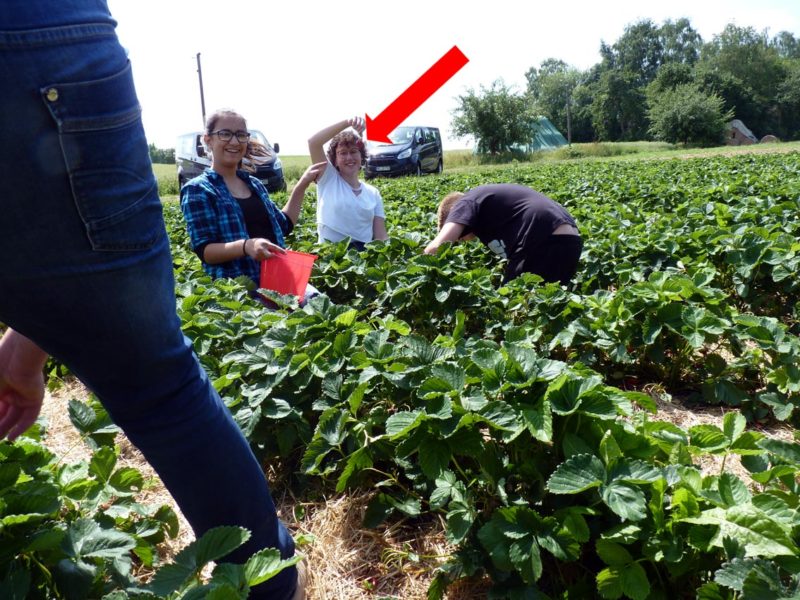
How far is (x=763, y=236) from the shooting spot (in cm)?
367

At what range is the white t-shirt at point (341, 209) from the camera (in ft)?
15.3

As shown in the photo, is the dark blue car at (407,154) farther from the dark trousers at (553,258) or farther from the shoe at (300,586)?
the shoe at (300,586)

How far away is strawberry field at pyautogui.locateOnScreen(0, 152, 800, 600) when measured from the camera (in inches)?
47.5

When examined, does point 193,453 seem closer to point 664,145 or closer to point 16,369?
point 16,369

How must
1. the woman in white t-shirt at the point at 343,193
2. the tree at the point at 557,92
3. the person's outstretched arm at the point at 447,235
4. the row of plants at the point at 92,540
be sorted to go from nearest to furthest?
the row of plants at the point at 92,540
the person's outstretched arm at the point at 447,235
the woman in white t-shirt at the point at 343,193
the tree at the point at 557,92

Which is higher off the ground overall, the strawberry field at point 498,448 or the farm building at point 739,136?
the strawberry field at point 498,448

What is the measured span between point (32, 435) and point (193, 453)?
0.85 meters

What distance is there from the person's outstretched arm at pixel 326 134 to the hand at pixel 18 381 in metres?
3.26

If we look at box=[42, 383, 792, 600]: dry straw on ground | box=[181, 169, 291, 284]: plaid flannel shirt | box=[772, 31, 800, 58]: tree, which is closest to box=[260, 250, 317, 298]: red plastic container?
box=[181, 169, 291, 284]: plaid flannel shirt

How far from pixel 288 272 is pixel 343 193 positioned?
1.58m

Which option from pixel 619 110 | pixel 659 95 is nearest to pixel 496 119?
pixel 659 95

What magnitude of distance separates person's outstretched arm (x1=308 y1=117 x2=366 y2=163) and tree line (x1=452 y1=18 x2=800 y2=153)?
39.4 metres

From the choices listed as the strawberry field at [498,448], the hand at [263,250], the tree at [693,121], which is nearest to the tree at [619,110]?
the tree at [693,121]

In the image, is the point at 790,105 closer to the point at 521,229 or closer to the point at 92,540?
the point at 521,229
